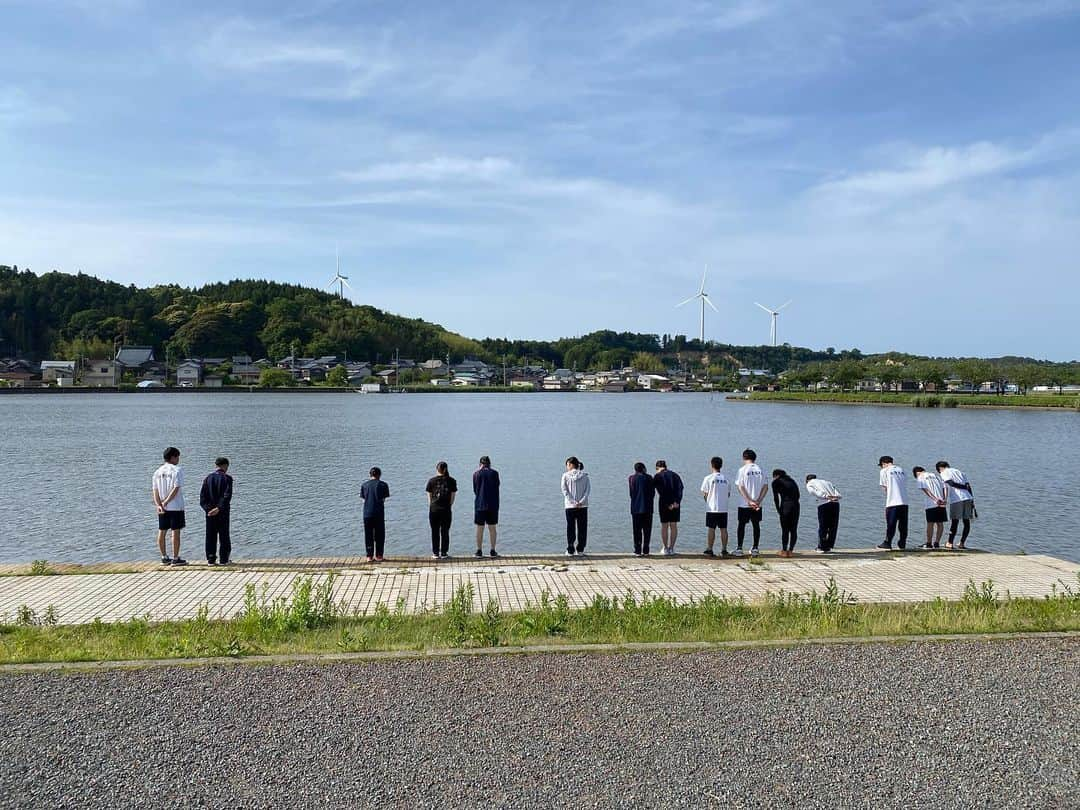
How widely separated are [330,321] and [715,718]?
196 m

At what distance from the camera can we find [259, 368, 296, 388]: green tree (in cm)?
14100

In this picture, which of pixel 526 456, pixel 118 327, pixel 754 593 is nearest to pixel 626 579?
pixel 754 593

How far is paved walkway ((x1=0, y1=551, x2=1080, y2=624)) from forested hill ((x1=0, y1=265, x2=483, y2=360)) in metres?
155

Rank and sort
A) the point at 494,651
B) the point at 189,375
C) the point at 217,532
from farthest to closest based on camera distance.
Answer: the point at 189,375 → the point at 217,532 → the point at 494,651

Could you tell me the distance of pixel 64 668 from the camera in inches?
267

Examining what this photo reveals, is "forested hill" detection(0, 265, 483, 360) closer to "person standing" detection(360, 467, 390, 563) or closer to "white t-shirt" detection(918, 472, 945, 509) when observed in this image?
"person standing" detection(360, 467, 390, 563)

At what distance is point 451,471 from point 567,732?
2636 centimetres

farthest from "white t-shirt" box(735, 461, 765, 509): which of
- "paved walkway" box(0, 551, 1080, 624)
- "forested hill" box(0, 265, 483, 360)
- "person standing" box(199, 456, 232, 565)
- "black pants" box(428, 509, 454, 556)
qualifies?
"forested hill" box(0, 265, 483, 360)

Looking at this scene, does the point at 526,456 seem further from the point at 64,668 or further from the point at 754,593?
the point at 64,668

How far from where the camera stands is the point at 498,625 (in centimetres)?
804

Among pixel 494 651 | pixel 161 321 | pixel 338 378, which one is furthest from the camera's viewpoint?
pixel 161 321

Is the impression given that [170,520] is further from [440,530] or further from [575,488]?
[575,488]

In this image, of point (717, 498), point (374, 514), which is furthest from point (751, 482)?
point (374, 514)

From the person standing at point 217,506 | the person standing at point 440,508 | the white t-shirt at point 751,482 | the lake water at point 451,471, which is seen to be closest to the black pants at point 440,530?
the person standing at point 440,508
